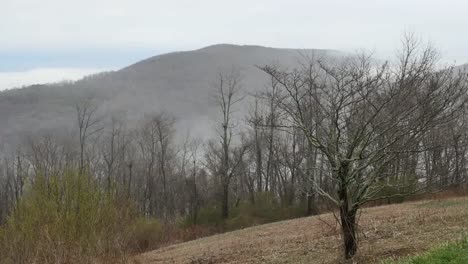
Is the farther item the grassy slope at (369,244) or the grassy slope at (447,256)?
the grassy slope at (369,244)

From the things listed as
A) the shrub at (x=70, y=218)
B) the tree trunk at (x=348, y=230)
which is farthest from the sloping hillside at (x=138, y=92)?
the tree trunk at (x=348, y=230)

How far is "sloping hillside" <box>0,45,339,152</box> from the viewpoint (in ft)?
423

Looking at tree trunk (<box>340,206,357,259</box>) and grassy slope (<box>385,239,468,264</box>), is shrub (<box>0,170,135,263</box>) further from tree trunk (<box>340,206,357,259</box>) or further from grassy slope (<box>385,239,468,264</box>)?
grassy slope (<box>385,239,468,264</box>)

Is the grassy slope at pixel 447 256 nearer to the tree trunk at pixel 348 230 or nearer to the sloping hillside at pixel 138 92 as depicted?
the tree trunk at pixel 348 230

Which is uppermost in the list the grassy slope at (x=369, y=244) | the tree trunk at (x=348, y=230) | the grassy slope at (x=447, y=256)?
the grassy slope at (x=447, y=256)

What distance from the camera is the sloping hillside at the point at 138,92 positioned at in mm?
129000

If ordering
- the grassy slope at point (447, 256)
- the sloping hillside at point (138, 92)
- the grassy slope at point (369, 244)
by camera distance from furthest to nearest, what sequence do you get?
the sloping hillside at point (138, 92) → the grassy slope at point (369, 244) → the grassy slope at point (447, 256)

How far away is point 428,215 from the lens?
17.0m

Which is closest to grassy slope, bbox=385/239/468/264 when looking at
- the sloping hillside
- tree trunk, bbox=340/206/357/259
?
tree trunk, bbox=340/206/357/259

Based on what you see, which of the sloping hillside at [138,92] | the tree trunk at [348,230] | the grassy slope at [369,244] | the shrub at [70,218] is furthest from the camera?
the sloping hillside at [138,92]

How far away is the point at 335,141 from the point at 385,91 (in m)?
1.67

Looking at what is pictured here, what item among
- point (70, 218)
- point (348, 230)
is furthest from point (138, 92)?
point (348, 230)

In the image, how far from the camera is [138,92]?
14262 cm

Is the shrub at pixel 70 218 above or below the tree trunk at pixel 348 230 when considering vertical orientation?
below
